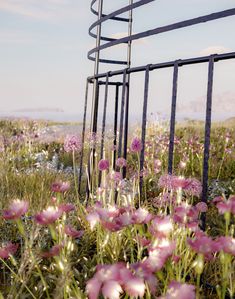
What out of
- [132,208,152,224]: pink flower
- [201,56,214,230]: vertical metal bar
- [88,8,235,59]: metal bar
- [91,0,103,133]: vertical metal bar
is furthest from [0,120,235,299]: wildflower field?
[88,8,235,59]: metal bar

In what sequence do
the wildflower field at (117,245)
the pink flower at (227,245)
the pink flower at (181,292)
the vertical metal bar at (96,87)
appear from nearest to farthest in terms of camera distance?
the pink flower at (181,292) → the wildflower field at (117,245) → the pink flower at (227,245) → the vertical metal bar at (96,87)

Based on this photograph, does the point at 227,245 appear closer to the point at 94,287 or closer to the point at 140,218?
the point at 140,218

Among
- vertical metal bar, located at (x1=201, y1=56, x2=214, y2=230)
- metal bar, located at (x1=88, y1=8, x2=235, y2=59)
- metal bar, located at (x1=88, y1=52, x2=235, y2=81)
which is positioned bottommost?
vertical metal bar, located at (x1=201, y1=56, x2=214, y2=230)

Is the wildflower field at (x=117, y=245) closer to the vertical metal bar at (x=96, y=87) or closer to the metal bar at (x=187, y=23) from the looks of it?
the vertical metal bar at (x=96, y=87)

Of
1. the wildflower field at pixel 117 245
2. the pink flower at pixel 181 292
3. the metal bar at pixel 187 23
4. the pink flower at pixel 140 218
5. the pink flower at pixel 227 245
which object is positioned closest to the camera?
the pink flower at pixel 181 292

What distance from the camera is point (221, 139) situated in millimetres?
10883

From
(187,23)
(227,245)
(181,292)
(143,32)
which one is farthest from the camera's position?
(143,32)

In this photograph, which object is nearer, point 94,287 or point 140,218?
point 94,287

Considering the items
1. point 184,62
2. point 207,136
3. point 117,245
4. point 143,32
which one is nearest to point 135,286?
point 117,245

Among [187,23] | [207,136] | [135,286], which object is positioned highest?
[187,23]

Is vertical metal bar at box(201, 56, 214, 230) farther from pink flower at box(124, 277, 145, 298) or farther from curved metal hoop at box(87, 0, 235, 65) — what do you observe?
pink flower at box(124, 277, 145, 298)

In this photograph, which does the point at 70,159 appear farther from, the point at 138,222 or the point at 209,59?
the point at 138,222

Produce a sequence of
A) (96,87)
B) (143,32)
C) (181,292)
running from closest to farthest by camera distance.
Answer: (181,292), (143,32), (96,87)

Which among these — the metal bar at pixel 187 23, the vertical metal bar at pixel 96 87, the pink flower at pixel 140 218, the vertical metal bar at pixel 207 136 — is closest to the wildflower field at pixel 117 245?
the pink flower at pixel 140 218
